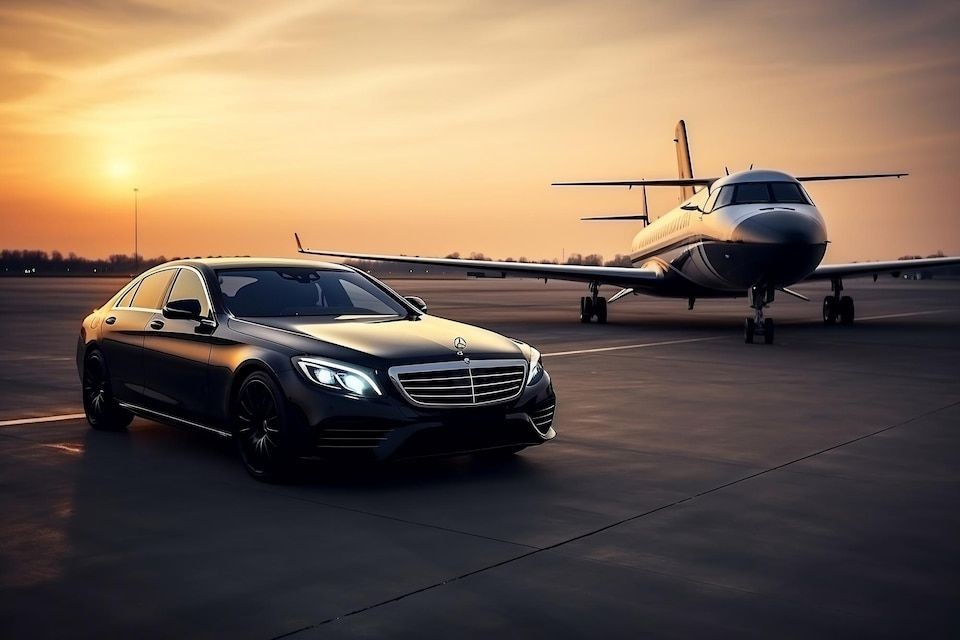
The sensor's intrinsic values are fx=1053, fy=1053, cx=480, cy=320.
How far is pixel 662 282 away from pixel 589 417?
17.3 metres

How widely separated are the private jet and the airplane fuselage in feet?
0.06

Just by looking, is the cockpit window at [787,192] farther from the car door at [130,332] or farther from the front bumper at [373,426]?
the front bumper at [373,426]

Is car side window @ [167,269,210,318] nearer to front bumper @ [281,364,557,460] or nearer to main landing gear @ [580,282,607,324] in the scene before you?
front bumper @ [281,364,557,460]

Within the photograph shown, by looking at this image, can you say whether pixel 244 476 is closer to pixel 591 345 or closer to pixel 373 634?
pixel 373 634

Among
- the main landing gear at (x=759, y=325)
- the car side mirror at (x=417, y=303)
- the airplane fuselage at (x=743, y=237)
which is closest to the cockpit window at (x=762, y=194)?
the airplane fuselage at (x=743, y=237)

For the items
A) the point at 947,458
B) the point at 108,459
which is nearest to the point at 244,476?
the point at 108,459

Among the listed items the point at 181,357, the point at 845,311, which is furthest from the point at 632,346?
the point at 181,357

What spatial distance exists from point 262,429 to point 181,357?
4.37ft

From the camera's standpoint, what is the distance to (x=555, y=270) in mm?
28891

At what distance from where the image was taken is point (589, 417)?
33.6 ft

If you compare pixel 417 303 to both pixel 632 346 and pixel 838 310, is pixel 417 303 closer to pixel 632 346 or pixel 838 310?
pixel 632 346

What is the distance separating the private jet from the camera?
20.8 m

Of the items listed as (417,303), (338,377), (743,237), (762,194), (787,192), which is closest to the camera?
(338,377)

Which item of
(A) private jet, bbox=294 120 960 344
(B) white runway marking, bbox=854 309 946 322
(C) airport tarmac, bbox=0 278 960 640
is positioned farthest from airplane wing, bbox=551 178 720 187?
(C) airport tarmac, bbox=0 278 960 640
